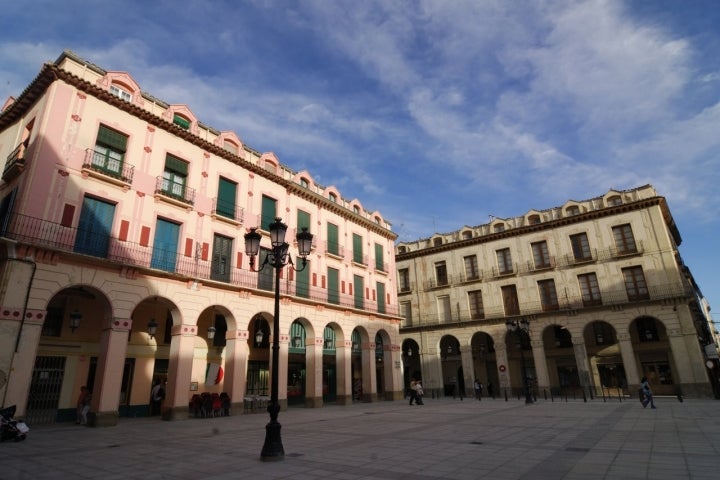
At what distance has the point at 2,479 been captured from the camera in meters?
6.70

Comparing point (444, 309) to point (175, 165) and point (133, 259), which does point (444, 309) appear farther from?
point (133, 259)

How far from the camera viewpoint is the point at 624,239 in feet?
95.0

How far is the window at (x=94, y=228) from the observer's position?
585 inches

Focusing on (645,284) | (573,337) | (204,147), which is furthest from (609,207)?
(204,147)

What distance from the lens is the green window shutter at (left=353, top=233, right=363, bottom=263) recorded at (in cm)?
2811

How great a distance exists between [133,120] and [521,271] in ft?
93.8

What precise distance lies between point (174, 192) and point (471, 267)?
83.4 feet

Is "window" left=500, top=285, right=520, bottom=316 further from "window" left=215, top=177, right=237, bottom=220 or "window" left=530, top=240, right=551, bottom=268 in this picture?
"window" left=215, top=177, right=237, bottom=220

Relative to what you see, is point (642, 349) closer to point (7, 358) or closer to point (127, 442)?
point (127, 442)

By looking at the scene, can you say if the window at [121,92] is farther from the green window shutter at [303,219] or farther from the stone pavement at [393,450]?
the stone pavement at [393,450]

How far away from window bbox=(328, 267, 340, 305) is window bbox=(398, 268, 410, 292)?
13.9 meters

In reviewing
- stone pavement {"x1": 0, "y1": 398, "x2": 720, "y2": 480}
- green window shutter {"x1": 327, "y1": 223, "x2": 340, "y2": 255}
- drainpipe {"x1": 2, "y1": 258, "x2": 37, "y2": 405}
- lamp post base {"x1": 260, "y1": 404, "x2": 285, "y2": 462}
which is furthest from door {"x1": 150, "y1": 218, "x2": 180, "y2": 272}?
lamp post base {"x1": 260, "y1": 404, "x2": 285, "y2": 462}

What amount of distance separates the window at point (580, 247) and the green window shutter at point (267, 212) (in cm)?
2297

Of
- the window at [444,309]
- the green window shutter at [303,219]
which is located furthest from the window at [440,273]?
the green window shutter at [303,219]
